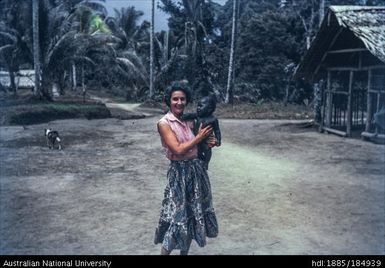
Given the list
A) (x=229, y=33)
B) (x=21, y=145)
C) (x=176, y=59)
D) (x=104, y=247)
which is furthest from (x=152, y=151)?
(x=229, y=33)

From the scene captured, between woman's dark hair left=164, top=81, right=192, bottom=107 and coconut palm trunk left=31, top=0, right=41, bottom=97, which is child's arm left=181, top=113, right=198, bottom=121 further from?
coconut palm trunk left=31, top=0, right=41, bottom=97

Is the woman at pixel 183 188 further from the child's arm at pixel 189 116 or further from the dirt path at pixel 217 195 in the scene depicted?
the dirt path at pixel 217 195

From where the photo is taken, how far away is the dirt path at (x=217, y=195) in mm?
4402

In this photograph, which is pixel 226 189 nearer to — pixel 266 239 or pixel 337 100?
pixel 266 239

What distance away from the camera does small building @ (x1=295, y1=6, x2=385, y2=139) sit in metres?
11.0

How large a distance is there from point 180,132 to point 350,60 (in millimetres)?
12640

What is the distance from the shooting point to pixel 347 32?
41.5 ft

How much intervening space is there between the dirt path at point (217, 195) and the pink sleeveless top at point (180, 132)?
122 centimetres

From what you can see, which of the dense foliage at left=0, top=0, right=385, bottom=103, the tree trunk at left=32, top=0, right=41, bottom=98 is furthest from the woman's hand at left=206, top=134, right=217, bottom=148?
the dense foliage at left=0, top=0, right=385, bottom=103

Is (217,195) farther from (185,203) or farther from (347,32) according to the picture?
(347,32)

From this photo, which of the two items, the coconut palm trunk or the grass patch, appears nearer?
the grass patch

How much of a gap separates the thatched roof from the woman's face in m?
7.99

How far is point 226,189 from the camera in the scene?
6.62 metres

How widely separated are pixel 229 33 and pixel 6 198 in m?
22.6
